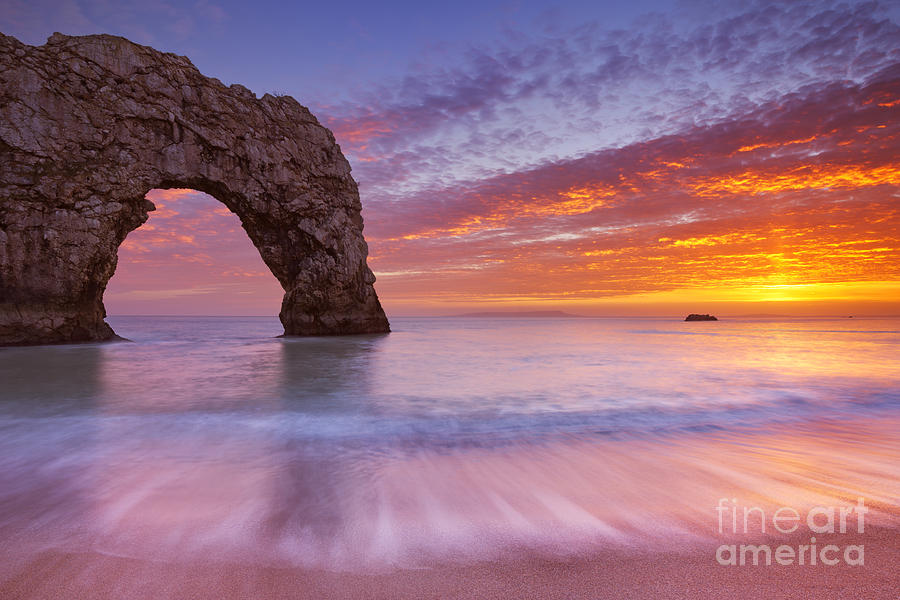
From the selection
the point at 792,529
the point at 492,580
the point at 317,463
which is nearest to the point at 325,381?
the point at 317,463

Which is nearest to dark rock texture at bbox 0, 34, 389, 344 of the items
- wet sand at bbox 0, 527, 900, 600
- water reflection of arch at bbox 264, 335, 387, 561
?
water reflection of arch at bbox 264, 335, 387, 561

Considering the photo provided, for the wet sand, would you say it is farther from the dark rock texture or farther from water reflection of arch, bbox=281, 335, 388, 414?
the dark rock texture

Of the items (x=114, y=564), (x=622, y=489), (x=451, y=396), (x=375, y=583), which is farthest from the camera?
(x=451, y=396)

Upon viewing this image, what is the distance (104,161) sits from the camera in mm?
19047

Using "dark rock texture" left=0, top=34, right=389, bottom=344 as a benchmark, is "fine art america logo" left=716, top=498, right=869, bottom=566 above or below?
below

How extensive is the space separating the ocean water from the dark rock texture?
1156 centimetres

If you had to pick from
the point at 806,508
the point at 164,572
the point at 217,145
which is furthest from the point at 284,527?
the point at 217,145

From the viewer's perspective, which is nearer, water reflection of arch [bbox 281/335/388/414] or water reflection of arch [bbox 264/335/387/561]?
water reflection of arch [bbox 264/335/387/561]

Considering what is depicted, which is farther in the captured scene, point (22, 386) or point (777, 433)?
point (22, 386)

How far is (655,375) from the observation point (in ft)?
37.1

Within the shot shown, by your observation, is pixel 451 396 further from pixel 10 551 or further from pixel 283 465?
pixel 10 551

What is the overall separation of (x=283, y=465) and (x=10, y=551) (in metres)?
2.02

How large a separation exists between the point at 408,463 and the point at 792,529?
314 centimetres

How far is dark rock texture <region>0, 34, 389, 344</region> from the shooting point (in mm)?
17438
